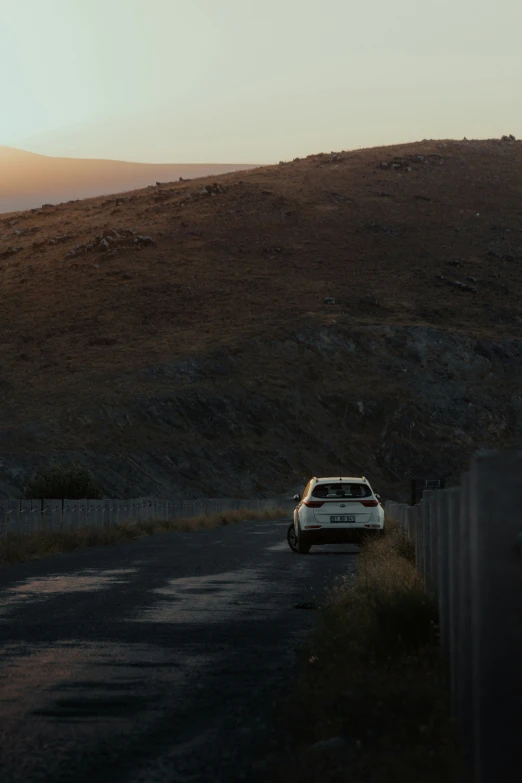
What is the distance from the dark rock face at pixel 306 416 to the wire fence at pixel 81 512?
40.5ft

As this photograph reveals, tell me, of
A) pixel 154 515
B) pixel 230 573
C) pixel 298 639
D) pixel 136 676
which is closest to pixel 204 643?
pixel 298 639

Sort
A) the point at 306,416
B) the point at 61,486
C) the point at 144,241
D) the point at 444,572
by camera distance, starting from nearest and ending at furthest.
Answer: the point at 444,572
the point at 61,486
the point at 306,416
the point at 144,241

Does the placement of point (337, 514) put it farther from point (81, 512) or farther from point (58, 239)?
point (58, 239)

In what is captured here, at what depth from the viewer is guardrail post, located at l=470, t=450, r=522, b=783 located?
5.33 meters

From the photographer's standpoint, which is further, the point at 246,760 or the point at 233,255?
the point at 233,255

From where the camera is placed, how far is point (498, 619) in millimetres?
5707

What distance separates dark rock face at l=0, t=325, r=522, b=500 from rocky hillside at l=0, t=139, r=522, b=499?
5.6 inches

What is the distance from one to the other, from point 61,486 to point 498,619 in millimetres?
49084

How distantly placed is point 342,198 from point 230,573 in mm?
106259

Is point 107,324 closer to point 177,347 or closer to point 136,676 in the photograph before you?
point 177,347

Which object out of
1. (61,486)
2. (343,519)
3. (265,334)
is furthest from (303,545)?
(265,334)

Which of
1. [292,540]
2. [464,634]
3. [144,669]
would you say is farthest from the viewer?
[292,540]

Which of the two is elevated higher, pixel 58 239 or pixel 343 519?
pixel 58 239

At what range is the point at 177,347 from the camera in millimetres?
93375
